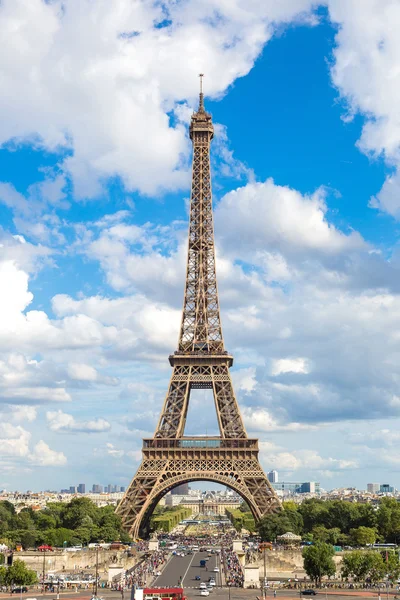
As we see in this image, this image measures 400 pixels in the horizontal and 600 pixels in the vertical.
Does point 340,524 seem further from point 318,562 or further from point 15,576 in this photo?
point 15,576

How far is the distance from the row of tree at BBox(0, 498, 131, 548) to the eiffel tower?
13.9ft

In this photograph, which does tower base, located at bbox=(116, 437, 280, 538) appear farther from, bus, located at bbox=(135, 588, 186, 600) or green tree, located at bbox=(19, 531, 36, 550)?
bus, located at bbox=(135, 588, 186, 600)

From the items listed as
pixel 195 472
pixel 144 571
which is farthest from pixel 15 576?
pixel 195 472

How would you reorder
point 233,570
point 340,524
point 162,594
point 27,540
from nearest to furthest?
point 162,594 → point 233,570 → point 27,540 → point 340,524

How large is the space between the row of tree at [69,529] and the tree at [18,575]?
3037 centimetres

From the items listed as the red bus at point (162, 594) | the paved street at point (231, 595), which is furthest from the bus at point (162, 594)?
the paved street at point (231, 595)

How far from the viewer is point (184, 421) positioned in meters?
121

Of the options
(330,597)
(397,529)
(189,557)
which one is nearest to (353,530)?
(397,529)

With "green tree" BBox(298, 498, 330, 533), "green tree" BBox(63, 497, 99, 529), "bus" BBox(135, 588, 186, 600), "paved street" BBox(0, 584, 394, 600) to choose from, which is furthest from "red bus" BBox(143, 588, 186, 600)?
"green tree" BBox(298, 498, 330, 533)

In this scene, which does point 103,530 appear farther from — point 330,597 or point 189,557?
point 330,597

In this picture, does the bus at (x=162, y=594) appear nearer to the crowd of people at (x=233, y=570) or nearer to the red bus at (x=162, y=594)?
the red bus at (x=162, y=594)

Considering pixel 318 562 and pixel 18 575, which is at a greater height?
pixel 318 562

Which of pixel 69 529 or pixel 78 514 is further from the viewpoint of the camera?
pixel 78 514

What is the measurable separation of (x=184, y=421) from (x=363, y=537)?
31724mm
